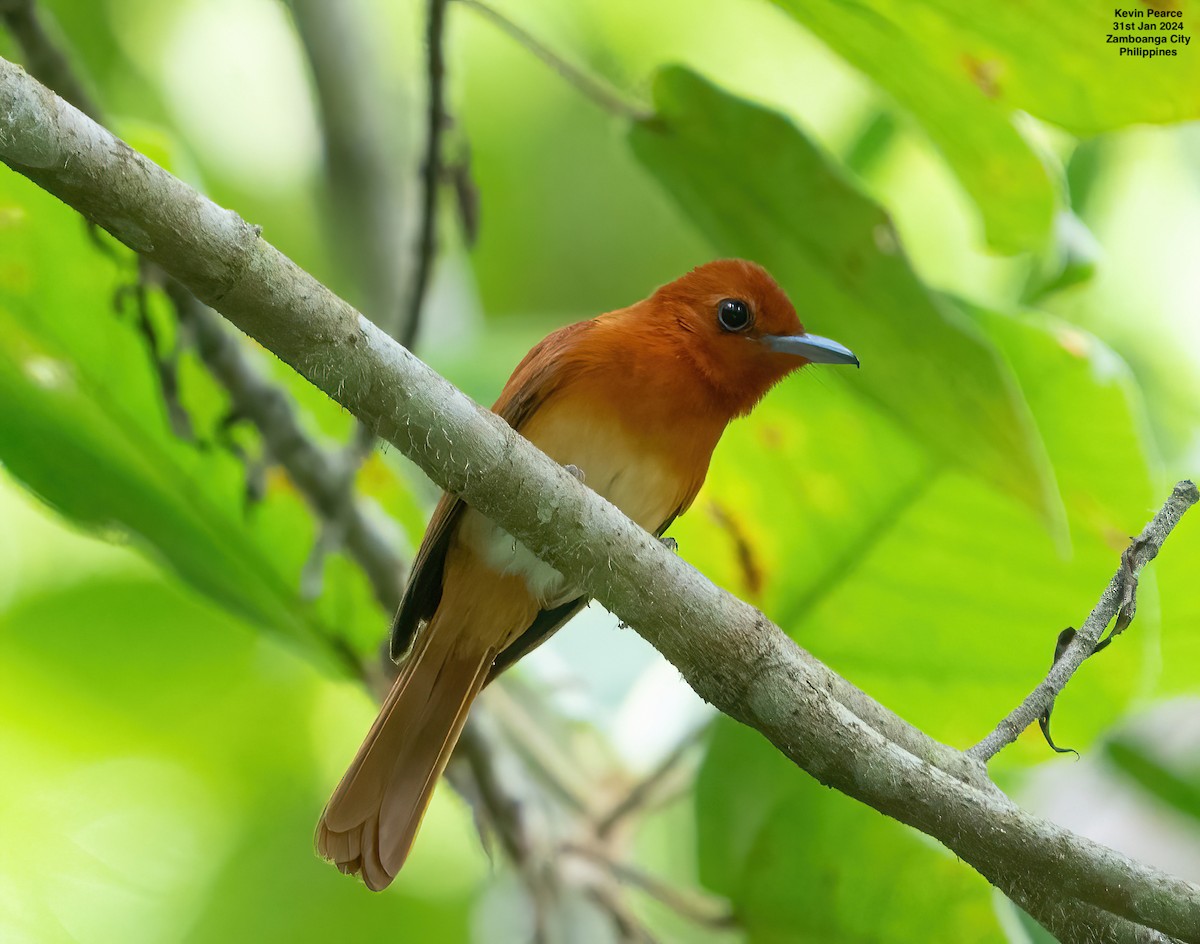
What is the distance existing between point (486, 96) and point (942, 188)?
6.30 ft

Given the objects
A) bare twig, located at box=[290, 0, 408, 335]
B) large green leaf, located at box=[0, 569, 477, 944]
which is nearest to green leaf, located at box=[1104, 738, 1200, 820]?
large green leaf, located at box=[0, 569, 477, 944]

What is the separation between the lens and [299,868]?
4.49 metres

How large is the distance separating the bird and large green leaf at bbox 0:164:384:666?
40 cm

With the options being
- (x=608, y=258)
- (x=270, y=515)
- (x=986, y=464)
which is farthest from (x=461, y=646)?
(x=608, y=258)

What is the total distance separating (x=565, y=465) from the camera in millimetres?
3129

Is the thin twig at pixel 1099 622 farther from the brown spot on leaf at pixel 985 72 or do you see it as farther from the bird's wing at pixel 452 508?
the bird's wing at pixel 452 508

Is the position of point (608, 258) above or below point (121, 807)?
above

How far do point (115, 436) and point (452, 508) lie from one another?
0.93 meters

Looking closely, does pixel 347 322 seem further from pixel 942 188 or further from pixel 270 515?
pixel 942 188

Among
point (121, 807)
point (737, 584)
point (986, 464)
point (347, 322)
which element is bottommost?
point (121, 807)

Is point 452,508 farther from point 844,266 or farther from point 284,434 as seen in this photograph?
point 844,266

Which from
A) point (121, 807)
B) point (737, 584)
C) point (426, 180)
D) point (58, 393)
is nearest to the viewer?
point (426, 180)

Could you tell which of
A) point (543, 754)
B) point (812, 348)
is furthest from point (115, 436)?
point (812, 348)

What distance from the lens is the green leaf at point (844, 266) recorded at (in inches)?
101
